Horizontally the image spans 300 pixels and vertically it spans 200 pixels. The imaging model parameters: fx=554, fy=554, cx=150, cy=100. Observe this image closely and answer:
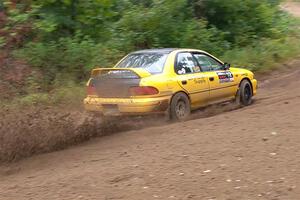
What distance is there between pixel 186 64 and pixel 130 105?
5.51 ft

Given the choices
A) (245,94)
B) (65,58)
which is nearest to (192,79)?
(245,94)

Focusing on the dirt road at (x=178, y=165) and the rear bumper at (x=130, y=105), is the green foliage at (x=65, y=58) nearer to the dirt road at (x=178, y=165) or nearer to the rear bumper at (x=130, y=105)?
the rear bumper at (x=130, y=105)

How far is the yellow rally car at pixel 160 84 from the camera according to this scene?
966cm

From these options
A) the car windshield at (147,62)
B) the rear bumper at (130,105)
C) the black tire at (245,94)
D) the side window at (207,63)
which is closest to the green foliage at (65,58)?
the car windshield at (147,62)

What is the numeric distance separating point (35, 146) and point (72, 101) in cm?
318

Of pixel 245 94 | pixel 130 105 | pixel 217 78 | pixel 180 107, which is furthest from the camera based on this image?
pixel 245 94

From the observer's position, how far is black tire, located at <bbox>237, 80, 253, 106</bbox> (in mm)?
11948

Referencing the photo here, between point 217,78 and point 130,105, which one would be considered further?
point 217,78

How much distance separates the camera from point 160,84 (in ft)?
32.1

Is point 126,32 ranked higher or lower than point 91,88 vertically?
A: higher

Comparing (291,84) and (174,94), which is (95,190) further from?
(291,84)

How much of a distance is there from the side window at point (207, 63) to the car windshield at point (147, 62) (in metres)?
0.93

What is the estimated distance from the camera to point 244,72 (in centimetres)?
1219

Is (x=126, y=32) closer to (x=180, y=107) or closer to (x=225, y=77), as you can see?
(x=225, y=77)
